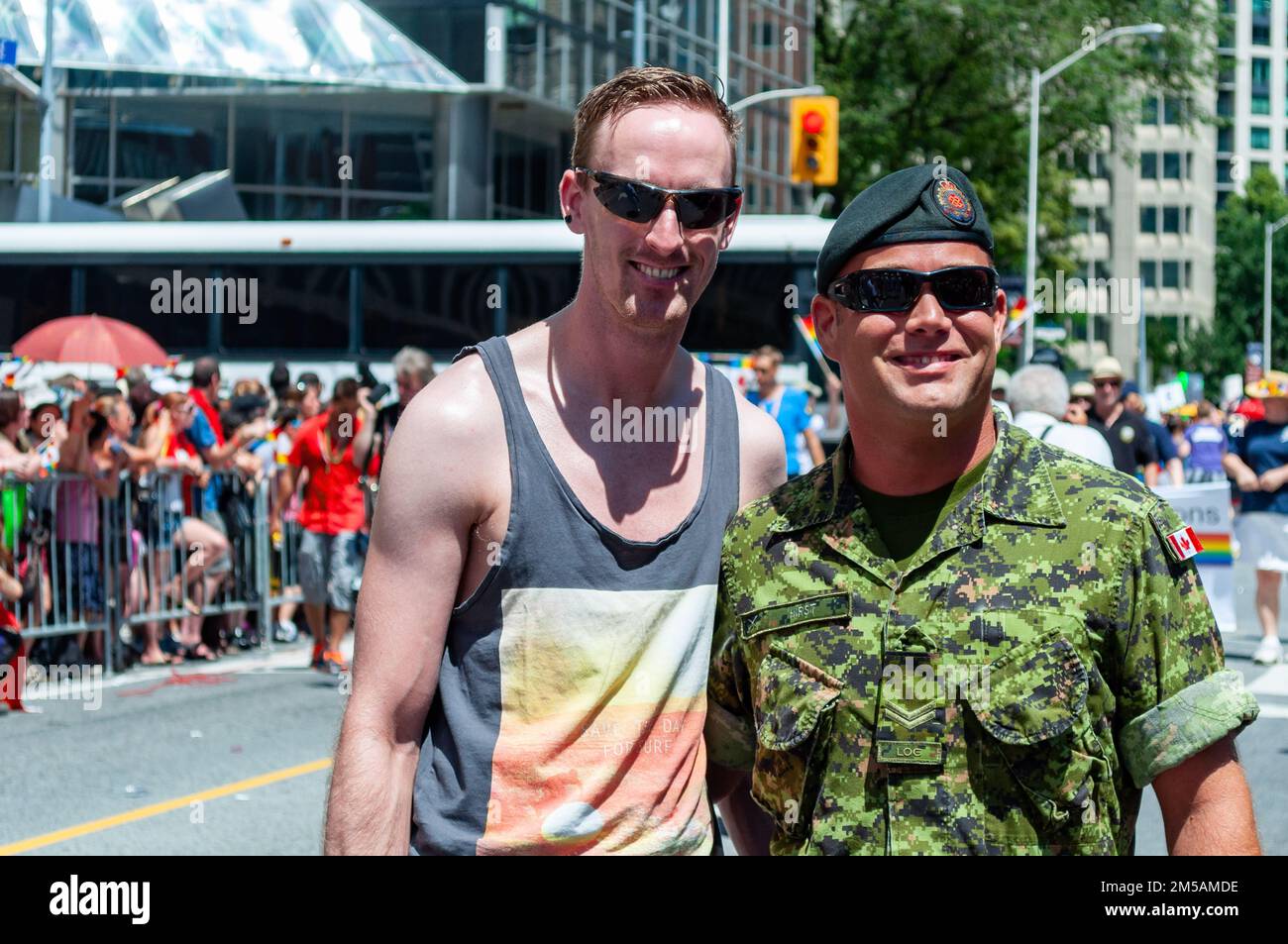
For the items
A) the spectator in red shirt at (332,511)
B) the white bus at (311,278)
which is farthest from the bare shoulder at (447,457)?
the white bus at (311,278)

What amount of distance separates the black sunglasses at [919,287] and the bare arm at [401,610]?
640 millimetres

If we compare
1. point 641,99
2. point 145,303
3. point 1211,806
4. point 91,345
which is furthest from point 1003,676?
point 145,303

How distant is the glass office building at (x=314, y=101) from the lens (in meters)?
32.8

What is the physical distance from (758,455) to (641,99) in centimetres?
65

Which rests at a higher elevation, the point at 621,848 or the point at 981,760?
the point at 981,760

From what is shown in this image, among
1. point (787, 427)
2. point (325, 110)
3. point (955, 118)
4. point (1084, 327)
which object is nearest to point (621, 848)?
point (787, 427)

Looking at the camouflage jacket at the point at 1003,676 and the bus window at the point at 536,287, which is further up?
the bus window at the point at 536,287

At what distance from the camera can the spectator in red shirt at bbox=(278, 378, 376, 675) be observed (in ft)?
40.5

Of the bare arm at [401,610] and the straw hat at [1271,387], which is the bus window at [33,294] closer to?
the straw hat at [1271,387]

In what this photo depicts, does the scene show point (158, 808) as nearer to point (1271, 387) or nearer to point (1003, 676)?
point (1003, 676)
